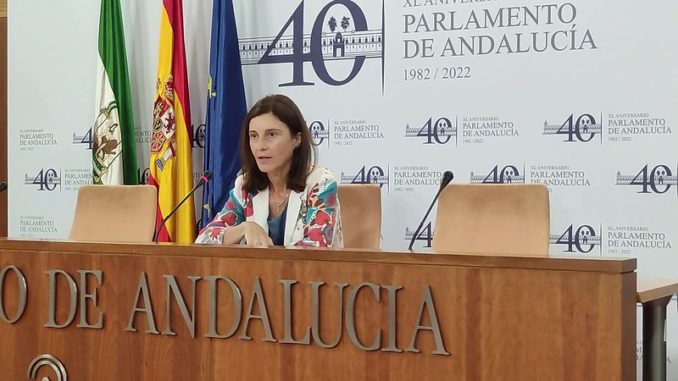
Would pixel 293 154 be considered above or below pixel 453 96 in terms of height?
below

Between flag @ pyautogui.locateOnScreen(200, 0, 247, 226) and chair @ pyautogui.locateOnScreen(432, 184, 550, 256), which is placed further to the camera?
flag @ pyautogui.locateOnScreen(200, 0, 247, 226)

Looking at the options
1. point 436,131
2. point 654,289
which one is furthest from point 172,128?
point 654,289

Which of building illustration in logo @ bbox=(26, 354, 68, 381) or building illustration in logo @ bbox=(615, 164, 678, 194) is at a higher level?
building illustration in logo @ bbox=(615, 164, 678, 194)

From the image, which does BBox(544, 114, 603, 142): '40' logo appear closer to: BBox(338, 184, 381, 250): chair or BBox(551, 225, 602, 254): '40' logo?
BBox(551, 225, 602, 254): '40' logo

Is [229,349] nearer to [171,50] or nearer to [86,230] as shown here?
[86,230]

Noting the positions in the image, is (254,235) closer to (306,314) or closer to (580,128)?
(306,314)

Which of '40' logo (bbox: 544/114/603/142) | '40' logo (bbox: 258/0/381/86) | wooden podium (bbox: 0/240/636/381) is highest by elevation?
'40' logo (bbox: 258/0/381/86)

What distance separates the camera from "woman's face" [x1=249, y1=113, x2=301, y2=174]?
328 centimetres

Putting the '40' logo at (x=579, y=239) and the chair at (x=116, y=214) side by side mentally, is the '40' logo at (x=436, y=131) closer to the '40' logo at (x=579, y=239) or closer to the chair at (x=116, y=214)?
the '40' logo at (x=579, y=239)

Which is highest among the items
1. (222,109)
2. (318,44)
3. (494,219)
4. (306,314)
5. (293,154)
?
(318,44)

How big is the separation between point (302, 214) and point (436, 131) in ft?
4.89

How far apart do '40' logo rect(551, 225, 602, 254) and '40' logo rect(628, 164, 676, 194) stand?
1.01 feet

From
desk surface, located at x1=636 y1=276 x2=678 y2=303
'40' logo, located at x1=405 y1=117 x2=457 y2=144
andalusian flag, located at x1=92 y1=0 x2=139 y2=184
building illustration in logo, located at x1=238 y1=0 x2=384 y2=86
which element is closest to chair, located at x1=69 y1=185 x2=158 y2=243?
andalusian flag, located at x1=92 y1=0 x2=139 y2=184

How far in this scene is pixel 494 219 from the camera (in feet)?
11.3
